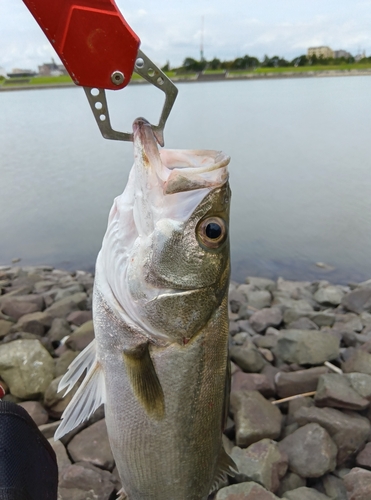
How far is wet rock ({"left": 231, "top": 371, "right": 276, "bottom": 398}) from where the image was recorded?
13.0 ft

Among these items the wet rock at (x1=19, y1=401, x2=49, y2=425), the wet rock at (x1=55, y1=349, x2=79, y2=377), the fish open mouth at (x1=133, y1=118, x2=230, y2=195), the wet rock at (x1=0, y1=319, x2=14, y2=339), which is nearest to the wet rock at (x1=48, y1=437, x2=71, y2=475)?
the wet rock at (x1=19, y1=401, x2=49, y2=425)

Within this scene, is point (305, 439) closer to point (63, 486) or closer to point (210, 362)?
point (63, 486)

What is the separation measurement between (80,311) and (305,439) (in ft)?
10.6

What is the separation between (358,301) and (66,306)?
13.7ft

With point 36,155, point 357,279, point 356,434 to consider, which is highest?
point 36,155

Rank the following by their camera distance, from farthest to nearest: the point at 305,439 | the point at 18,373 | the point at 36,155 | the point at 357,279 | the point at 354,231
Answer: the point at 36,155 < the point at 354,231 < the point at 357,279 < the point at 18,373 < the point at 305,439

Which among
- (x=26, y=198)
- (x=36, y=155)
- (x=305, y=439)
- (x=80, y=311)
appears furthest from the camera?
(x=36, y=155)

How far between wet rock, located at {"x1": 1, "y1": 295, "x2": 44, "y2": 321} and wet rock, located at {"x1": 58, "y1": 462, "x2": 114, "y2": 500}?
2998 millimetres

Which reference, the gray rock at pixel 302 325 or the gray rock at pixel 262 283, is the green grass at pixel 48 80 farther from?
the gray rock at pixel 302 325

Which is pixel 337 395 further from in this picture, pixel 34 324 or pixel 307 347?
pixel 34 324

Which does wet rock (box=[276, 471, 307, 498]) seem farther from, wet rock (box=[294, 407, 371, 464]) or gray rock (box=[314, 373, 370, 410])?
gray rock (box=[314, 373, 370, 410])

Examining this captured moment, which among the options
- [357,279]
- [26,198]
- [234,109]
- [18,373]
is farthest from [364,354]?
[234,109]

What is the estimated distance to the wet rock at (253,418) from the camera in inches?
135

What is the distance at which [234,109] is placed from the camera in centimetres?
2022
